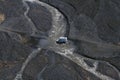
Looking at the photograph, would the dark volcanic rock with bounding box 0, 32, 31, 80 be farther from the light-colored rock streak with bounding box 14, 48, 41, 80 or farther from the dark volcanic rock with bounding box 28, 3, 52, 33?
the dark volcanic rock with bounding box 28, 3, 52, 33

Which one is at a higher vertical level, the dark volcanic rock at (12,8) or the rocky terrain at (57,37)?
the dark volcanic rock at (12,8)

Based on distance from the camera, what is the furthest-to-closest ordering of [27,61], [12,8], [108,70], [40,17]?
[12,8] < [40,17] < [27,61] < [108,70]

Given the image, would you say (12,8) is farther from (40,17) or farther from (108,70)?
Result: (108,70)

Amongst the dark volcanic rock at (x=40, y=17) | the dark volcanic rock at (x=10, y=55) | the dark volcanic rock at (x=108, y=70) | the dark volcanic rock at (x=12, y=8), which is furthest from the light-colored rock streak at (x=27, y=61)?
the dark volcanic rock at (x=12, y=8)

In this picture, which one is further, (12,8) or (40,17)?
(12,8)

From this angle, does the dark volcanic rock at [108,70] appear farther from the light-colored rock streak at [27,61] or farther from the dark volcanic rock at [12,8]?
the dark volcanic rock at [12,8]

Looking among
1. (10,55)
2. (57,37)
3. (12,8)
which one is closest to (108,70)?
(57,37)

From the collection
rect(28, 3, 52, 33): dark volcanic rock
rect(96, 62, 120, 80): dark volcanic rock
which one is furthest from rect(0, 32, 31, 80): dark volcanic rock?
rect(96, 62, 120, 80): dark volcanic rock

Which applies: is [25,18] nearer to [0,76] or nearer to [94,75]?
[0,76]
